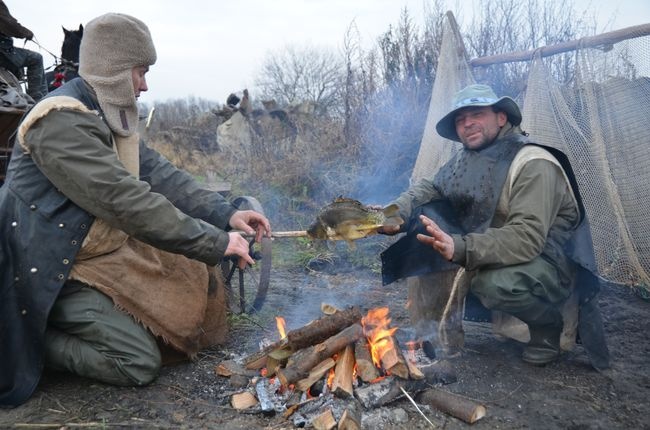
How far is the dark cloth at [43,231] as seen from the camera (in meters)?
2.76

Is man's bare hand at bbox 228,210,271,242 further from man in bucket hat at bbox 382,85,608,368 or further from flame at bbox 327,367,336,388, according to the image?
flame at bbox 327,367,336,388

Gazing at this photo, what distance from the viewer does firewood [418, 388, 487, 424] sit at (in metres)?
2.59

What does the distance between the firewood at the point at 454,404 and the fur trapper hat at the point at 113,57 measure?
253 cm

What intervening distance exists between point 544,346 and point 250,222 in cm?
231

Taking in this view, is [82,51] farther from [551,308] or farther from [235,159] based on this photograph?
[235,159]

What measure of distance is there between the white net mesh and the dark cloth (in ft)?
13.4

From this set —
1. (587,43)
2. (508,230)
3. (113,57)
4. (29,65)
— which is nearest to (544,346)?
(508,230)

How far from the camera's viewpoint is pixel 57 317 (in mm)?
2943

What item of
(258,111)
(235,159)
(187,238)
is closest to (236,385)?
(187,238)

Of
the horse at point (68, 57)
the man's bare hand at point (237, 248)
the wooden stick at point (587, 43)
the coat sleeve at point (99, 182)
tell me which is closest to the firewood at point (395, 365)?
the man's bare hand at point (237, 248)

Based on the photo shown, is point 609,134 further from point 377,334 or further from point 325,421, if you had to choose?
point 325,421

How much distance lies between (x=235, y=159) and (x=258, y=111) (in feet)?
15.1

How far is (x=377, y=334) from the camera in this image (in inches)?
122

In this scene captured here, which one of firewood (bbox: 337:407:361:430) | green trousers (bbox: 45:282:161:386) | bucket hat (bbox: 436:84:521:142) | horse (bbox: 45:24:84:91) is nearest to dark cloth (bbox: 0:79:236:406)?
green trousers (bbox: 45:282:161:386)
